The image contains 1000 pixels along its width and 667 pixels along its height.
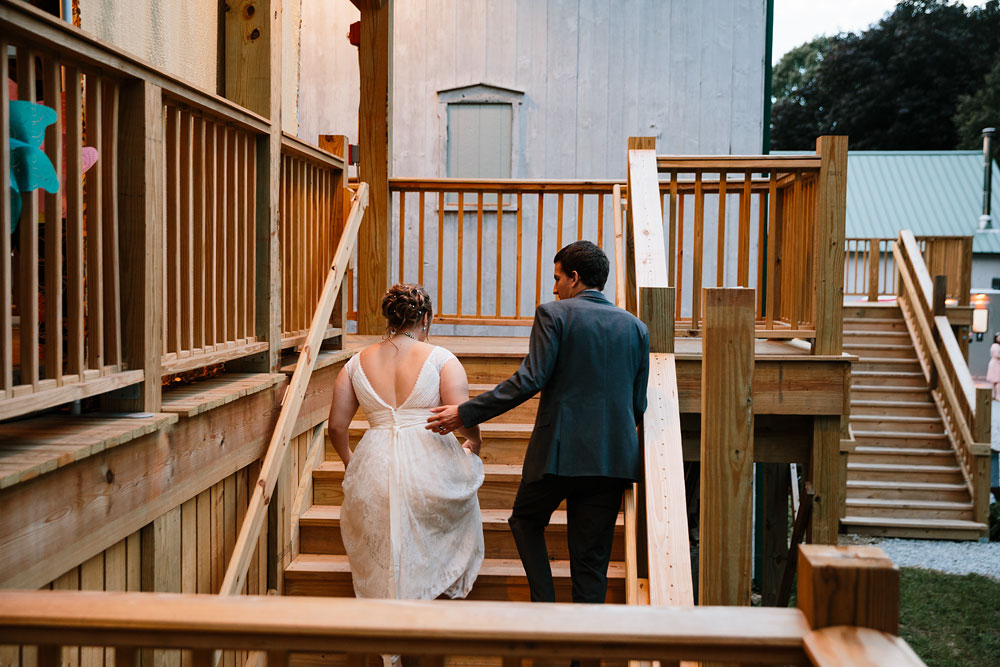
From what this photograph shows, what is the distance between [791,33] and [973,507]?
205 feet

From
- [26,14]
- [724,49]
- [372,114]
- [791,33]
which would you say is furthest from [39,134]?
[791,33]

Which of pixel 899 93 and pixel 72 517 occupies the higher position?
pixel 899 93

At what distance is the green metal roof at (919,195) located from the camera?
30109mm

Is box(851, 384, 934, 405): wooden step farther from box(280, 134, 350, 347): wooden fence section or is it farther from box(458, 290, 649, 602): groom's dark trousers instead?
box(458, 290, 649, 602): groom's dark trousers

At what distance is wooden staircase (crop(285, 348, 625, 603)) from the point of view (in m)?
4.49

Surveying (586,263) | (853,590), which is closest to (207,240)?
(586,263)

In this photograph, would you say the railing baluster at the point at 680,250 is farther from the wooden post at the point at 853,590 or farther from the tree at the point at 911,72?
the tree at the point at 911,72

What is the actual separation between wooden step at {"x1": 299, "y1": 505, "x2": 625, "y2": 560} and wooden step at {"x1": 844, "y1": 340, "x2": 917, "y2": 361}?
38.5ft

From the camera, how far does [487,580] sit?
448cm

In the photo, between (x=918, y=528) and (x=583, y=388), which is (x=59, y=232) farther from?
(x=918, y=528)

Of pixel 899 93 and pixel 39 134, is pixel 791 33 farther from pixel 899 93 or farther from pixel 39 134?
pixel 39 134

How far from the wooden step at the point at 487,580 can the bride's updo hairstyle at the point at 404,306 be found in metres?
1.40

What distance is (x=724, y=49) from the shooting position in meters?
9.70

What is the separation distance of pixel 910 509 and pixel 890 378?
2.98m
